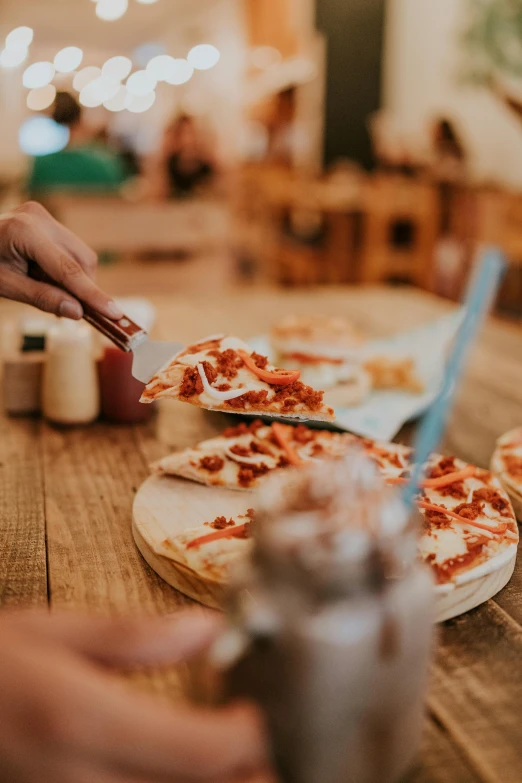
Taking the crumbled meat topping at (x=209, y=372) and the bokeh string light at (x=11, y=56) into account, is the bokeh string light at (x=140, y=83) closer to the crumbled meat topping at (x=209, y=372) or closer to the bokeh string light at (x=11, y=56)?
the bokeh string light at (x=11, y=56)

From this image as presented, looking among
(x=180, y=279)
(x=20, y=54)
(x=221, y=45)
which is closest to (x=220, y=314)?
(x=180, y=279)

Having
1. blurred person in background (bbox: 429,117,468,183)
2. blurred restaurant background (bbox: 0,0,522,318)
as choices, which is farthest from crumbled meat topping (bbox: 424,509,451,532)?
blurred person in background (bbox: 429,117,468,183)

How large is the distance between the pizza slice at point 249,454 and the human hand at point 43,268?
0.32 meters

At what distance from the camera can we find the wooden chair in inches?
269

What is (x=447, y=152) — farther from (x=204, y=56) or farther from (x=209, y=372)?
(x=204, y=56)

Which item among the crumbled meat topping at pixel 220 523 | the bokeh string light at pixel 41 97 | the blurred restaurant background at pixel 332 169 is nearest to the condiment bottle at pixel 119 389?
the crumbled meat topping at pixel 220 523

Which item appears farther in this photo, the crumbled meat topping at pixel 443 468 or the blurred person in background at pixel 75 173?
the blurred person in background at pixel 75 173

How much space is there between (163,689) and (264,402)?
2.04 ft

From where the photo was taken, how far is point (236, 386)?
144 cm

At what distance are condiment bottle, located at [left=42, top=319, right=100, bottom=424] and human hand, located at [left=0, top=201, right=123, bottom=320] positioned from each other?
0.28 m

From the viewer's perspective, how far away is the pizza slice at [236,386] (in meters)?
1.40

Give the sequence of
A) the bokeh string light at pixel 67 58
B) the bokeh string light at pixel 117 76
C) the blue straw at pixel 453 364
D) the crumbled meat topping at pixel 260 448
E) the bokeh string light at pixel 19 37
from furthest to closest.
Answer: the bokeh string light at pixel 67 58 < the bokeh string light at pixel 117 76 < the bokeh string light at pixel 19 37 < the crumbled meat topping at pixel 260 448 < the blue straw at pixel 453 364

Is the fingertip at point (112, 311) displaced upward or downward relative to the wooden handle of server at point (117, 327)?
upward

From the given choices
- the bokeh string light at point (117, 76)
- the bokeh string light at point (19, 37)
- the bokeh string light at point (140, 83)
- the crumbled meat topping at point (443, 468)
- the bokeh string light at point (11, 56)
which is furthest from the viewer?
the bokeh string light at point (140, 83)
